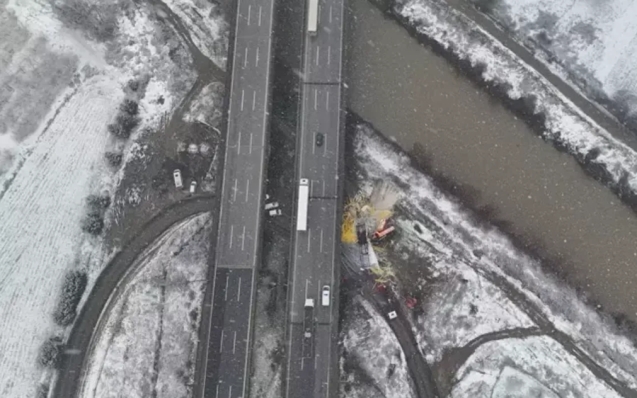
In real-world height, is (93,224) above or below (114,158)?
below

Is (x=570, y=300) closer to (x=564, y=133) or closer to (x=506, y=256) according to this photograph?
(x=506, y=256)

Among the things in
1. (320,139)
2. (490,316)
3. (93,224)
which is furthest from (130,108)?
(490,316)

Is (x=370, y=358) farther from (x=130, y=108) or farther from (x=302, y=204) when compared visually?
(x=130, y=108)

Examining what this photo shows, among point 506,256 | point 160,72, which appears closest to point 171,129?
point 160,72

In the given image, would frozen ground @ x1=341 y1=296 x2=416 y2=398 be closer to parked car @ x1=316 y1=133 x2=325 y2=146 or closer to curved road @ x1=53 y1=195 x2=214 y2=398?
parked car @ x1=316 y1=133 x2=325 y2=146

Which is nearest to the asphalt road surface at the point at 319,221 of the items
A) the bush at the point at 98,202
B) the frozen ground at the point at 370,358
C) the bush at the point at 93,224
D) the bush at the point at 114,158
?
the frozen ground at the point at 370,358

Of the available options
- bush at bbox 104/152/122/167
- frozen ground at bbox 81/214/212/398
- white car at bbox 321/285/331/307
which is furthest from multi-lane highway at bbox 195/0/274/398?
bush at bbox 104/152/122/167
